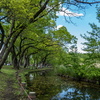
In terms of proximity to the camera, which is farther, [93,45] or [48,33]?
[48,33]

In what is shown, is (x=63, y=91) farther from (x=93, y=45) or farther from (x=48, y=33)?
(x=48, y=33)

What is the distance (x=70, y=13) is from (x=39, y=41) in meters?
13.4

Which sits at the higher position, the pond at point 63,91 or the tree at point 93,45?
the tree at point 93,45

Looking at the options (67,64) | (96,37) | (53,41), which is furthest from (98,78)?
(53,41)

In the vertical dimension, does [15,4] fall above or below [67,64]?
above

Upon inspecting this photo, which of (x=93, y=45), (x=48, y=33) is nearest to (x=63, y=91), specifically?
(x=93, y=45)

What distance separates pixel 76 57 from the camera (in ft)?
71.3

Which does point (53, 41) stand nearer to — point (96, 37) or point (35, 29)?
point (35, 29)

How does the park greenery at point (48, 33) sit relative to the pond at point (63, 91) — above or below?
above

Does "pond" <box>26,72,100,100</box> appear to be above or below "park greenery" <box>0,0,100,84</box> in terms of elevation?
below

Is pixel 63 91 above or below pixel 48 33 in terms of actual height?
below

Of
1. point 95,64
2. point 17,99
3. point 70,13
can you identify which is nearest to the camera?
point 17,99

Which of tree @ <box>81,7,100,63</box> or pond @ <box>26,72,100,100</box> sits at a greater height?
tree @ <box>81,7,100,63</box>

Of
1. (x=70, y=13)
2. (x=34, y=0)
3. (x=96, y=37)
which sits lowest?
(x=96, y=37)
